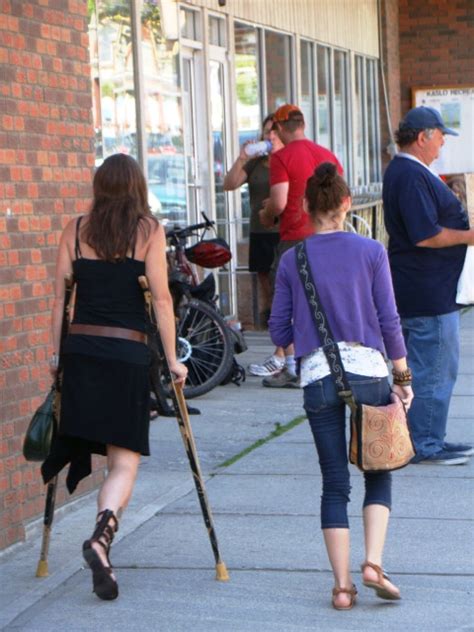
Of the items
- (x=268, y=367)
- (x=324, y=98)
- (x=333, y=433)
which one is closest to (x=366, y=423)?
(x=333, y=433)

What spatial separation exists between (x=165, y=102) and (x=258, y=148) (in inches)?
44.7

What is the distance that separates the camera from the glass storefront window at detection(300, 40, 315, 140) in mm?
15758

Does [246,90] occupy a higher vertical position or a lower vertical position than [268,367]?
higher

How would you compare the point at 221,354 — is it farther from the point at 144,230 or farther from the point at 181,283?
the point at 144,230

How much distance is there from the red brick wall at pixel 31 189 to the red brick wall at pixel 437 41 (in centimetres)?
1448

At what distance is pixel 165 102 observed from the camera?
11477 millimetres

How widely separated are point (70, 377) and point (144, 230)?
64 centimetres

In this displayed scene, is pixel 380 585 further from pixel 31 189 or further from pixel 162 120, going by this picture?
pixel 162 120

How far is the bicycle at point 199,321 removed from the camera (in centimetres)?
961

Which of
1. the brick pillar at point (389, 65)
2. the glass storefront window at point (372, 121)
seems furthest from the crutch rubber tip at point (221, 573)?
the brick pillar at point (389, 65)

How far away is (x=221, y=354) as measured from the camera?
974 cm

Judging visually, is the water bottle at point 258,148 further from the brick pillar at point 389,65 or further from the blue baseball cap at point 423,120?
the brick pillar at point 389,65

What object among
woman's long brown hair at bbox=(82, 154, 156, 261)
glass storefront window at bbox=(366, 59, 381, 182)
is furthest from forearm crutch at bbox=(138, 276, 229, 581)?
glass storefront window at bbox=(366, 59, 381, 182)

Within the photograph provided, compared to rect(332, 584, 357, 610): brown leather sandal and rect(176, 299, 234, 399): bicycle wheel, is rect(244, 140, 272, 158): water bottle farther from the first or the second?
rect(332, 584, 357, 610): brown leather sandal
